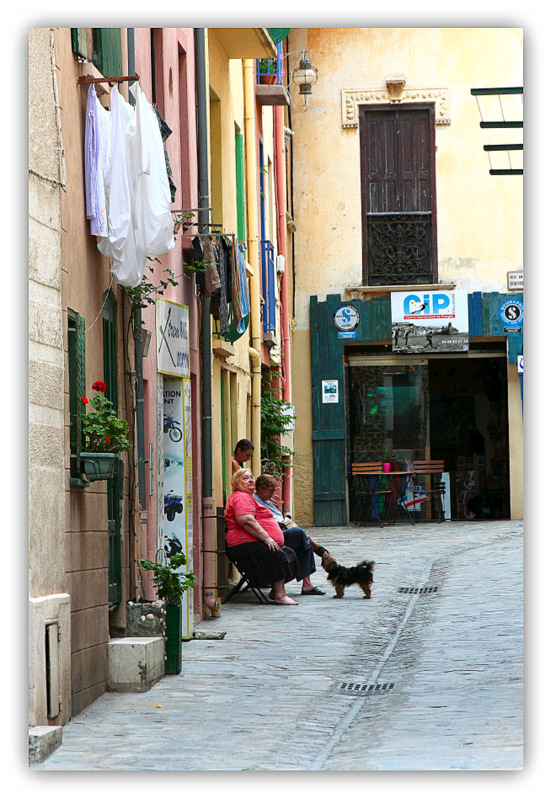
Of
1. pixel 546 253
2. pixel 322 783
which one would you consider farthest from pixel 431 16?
pixel 322 783

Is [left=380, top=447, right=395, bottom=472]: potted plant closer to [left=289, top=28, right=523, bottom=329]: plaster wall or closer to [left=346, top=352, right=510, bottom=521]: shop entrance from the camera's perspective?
[left=346, top=352, right=510, bottom=521]: shop entrance

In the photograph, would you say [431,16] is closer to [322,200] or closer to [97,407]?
[97,407]

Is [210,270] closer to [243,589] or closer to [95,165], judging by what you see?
[95,165]

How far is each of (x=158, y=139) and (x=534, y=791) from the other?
4189mm

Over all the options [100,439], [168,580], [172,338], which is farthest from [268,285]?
[100,439]

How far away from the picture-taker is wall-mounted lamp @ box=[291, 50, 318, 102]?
19.7 meters

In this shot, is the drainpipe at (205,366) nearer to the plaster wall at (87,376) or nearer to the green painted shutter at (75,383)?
the plaster wall at (87,376)

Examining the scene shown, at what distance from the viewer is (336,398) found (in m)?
21.4

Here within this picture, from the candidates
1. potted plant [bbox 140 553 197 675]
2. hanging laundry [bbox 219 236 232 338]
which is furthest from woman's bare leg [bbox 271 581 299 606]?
potted plant [bbox 140 553 197 675]

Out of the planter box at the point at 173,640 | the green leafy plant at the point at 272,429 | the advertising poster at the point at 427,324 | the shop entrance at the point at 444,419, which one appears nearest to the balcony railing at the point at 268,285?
the green leafy plant at the point at 272,429

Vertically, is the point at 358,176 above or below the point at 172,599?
above

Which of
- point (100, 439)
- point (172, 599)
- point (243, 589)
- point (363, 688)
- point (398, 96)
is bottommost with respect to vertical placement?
point (363, 688)

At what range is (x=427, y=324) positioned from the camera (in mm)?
21047

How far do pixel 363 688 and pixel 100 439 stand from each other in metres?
2.37
